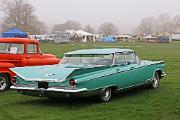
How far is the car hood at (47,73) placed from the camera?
8915 millimetres

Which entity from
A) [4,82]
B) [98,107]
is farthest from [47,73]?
[4,82]

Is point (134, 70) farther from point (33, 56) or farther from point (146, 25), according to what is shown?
point (146, 25)

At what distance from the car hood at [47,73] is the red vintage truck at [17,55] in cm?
179

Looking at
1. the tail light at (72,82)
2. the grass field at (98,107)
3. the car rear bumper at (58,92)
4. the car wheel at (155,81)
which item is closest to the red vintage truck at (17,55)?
the grass field at (98,107)

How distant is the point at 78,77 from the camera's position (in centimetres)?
888

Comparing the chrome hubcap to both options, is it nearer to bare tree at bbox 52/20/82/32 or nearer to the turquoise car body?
the turquoise car body

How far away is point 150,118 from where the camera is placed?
7844 millimetres

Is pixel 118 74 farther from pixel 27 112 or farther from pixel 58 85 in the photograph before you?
pixel 27 112

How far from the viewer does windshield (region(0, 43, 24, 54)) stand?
12.3 m

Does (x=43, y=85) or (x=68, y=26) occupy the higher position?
(x=68, y=26)

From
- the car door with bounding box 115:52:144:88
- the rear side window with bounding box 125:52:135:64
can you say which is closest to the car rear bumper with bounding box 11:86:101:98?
the car door with bounding box 115:52:144:88

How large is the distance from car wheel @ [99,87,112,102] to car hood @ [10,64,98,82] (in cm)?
74

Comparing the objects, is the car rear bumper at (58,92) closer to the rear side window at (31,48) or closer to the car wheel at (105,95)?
the car wheel at (105,95)

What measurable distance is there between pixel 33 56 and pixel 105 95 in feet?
12.6
